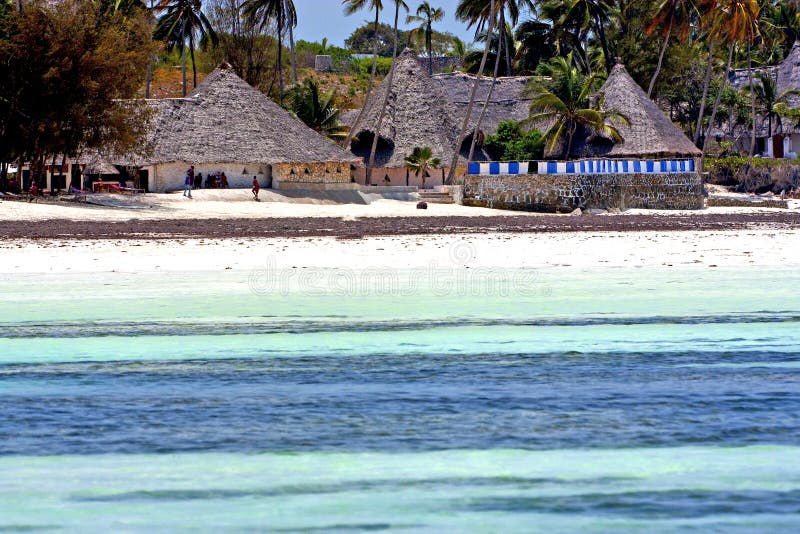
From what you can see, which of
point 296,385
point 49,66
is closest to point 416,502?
point 296,385

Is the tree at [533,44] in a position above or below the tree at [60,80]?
above

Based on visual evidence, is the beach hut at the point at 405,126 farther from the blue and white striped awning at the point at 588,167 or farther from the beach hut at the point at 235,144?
the blue and white striped awning at the point at 588,167

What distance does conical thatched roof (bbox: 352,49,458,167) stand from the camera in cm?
4600

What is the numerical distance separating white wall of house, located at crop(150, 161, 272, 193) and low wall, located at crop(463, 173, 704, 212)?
778 centimetres

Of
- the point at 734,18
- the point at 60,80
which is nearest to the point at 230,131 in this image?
the point at 60,80

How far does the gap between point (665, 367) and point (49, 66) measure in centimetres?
2621

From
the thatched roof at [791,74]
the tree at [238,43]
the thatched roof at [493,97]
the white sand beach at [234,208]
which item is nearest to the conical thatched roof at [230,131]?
the white sand beach at [234,208]

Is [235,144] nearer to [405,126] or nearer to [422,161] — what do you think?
[422,161]

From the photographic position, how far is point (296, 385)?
8.26 metres

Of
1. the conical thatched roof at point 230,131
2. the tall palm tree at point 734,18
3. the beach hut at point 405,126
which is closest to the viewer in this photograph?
the conical thatched roof at point 230,131

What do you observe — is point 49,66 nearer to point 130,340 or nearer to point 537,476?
point 130,340

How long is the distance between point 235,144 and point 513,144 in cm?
1340

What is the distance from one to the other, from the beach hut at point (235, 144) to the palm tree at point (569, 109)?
754 cm

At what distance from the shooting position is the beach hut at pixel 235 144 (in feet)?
127
